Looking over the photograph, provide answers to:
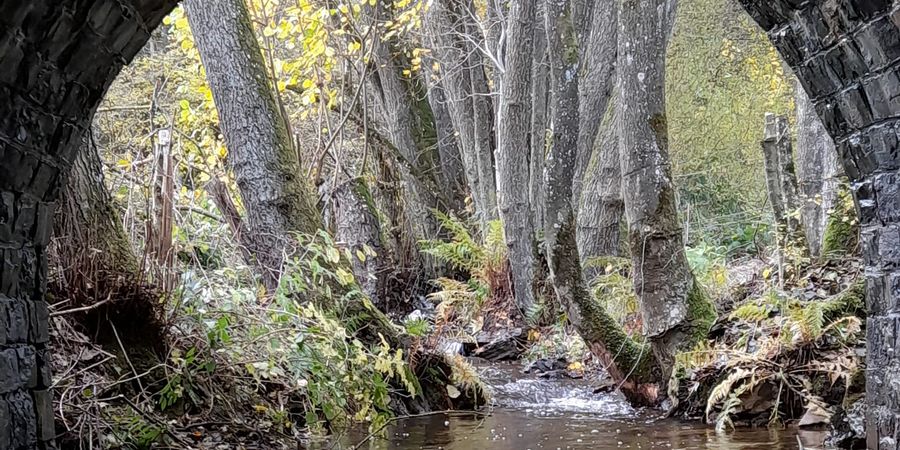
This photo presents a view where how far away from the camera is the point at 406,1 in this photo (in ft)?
39.3

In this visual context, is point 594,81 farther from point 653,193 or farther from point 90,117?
point 90,117

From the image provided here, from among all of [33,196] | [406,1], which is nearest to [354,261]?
[406,1]

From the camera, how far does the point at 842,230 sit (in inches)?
284

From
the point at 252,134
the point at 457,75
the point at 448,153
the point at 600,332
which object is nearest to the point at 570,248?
the point at 600,332

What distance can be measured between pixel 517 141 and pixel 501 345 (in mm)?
2606

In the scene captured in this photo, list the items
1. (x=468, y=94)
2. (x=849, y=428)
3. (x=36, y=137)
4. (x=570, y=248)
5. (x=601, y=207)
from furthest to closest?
(x=468, y=94), (x=601, y=207), (x=570, y=248), (x=849, y=428), (x=36, y=137)

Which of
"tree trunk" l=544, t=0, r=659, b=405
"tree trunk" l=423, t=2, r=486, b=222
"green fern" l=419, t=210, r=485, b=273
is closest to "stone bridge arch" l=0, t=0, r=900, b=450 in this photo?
"tree trunk" l=544, t=0, r=659, b=405

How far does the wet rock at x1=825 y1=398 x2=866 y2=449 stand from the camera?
193 inches

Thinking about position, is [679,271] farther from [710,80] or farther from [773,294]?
[710,80]

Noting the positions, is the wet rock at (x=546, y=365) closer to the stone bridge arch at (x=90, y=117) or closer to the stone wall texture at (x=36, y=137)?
the stone bridge arch at (x=90, y=117)

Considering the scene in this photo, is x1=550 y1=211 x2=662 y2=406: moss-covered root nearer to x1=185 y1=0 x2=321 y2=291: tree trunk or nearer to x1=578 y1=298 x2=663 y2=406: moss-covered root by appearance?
x1=578 y1=298 x2=663 y2=406: moss-covered root

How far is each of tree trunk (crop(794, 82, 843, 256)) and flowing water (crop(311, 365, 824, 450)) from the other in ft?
8.33

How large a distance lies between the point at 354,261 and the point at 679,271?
669cm

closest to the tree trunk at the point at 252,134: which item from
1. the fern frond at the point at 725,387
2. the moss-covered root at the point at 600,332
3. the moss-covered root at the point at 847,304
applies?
the moss-covered root at the point at 600,332
